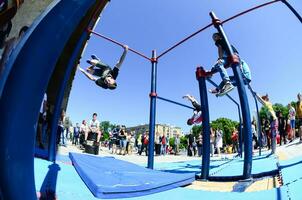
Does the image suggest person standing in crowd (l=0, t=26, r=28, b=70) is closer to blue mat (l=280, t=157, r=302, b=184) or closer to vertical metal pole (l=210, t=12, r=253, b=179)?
blue mat (l=280, t=157, r=302, b=184)

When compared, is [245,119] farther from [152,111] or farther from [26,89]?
[26,89]

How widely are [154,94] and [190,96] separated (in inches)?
29.7

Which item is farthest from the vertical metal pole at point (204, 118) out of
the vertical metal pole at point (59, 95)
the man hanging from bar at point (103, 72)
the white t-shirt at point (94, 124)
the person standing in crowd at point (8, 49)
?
the white t-shirt at point (94, 124)

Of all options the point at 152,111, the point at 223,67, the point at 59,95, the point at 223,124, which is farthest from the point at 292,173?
the point at 223,124

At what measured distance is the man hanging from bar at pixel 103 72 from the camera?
2.92 metres

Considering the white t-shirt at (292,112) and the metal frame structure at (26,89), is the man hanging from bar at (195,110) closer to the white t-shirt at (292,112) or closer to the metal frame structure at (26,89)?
the white t-shirt at (292,112)

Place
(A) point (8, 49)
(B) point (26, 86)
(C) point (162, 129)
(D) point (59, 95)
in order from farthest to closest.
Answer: (C) point (162, 129) < (D) point (59, 95) < (A) point (8, 49) < (B) point (26, 86)

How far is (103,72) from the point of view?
3.08m

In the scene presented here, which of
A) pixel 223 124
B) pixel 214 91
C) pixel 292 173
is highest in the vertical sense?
pixel 223 124

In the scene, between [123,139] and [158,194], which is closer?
[158,194]

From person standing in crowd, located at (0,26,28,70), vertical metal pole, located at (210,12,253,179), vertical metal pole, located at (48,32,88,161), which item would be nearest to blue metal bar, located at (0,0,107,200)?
person standing in crowd, located at (0,26,28,70)

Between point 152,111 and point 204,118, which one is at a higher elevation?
point 152,111

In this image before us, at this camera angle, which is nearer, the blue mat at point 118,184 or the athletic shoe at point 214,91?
the blue mat at point 118,184

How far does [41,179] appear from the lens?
116 cm
